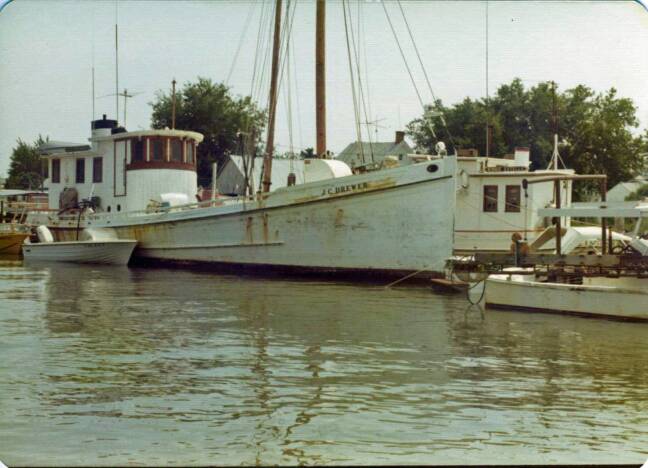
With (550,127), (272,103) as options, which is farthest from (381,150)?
(272,103)

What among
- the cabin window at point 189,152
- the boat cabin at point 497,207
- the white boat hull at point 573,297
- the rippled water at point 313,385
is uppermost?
the cabin window at point 189,152

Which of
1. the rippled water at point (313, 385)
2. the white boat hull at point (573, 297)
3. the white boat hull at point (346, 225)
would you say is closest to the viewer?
the rippled water at point (313, 385)

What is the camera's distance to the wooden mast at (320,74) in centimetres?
2714

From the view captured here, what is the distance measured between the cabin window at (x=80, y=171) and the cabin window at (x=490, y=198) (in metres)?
15.1

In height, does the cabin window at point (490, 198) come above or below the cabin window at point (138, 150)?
below

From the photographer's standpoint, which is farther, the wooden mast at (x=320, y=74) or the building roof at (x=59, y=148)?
the building roof at (x=59, y=148)

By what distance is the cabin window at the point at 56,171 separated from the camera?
3556 cm

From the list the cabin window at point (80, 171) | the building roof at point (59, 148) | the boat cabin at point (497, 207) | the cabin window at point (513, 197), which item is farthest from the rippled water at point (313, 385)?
the building roof at point (59, 148)

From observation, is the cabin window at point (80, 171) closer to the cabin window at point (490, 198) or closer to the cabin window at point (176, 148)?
the cabin window at point (176, 148)

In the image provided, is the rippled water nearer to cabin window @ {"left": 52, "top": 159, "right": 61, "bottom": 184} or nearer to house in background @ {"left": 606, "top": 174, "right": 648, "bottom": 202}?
cabin window @ {"left": 52, "top": 159, "right": 61, "bottom": 184}

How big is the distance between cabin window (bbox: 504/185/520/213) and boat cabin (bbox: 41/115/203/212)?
1063 centimetres

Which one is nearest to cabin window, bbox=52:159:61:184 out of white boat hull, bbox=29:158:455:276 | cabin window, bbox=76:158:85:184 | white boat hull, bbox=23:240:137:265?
cabin window, bbox=76:158:85:184

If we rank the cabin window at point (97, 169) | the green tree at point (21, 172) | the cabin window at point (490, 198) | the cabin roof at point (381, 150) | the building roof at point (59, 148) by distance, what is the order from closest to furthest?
the cabin window at point (490, 198), the cabin window at point (97, 169), the building roof at point (59, 148), the green tree at point (21, 172), the cabin roof at point (381, 150)

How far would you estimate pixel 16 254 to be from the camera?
3712cm
